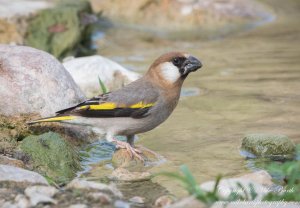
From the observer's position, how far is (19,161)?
626cm

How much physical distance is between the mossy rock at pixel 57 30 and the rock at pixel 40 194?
21.9 feet

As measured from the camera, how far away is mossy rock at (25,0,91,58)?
1161 centimetres

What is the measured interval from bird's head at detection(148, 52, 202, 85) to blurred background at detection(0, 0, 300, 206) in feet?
2.27

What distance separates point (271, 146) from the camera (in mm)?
6941

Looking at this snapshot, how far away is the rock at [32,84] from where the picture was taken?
719 cm

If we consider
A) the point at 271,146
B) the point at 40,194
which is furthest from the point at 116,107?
the point at 40,194

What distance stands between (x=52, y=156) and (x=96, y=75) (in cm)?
279

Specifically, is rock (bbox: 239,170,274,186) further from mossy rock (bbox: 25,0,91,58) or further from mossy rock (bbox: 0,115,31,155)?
mossy rock (bbox: 25,0,91,58)

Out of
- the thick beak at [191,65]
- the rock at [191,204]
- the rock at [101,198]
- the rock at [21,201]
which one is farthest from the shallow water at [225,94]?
the rock at [21,201]

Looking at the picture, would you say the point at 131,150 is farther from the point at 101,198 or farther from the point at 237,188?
the point at 101,198

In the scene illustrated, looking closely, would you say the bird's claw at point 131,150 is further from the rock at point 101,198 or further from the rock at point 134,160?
the rock at point 101,198

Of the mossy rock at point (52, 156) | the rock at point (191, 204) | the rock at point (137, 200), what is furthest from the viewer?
the mossy rock at point (52, 156)

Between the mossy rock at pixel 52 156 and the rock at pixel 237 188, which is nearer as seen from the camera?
the rock at pixel 237 188

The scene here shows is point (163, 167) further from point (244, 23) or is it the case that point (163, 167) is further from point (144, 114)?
point (244, 23)
